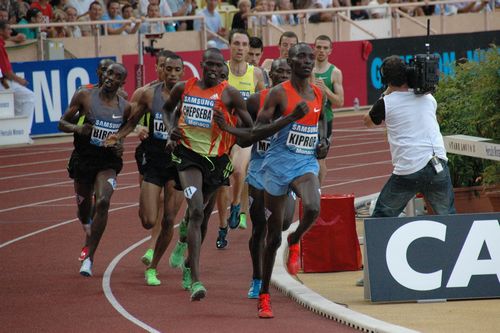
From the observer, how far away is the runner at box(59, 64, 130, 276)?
1265 centimetres

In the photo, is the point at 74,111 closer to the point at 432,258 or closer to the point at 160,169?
the point at 160,169

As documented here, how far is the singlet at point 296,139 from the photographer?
10.4m

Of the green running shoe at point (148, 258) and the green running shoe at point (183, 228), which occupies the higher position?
the green running shoe at point (183, 228)

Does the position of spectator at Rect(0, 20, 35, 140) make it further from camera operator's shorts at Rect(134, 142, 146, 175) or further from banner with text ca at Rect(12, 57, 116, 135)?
camera operator's shorts at Rect(134, 142, 146, 175)

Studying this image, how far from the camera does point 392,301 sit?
34.0 feet

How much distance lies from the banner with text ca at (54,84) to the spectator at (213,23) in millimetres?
2976

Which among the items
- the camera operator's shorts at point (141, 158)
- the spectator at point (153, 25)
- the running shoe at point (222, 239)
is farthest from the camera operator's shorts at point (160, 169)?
the spectator at point (153, 25)

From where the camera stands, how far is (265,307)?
10.1 metres

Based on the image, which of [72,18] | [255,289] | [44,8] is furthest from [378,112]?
[72,18]

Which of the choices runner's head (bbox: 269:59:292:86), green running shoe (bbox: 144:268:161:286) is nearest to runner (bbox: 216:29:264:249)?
A: green running shoe (bbox: 144:268:161:286)

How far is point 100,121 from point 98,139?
179mm

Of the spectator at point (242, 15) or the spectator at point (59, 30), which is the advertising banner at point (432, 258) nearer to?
the spectator at point (59, 30)

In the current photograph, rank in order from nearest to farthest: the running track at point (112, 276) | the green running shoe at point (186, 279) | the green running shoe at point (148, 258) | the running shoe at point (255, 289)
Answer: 1. the running track at point (112, 276)
2. the running shoe at point (255, 289)
3. the green running shoe at point (186, 279)
4. the green running shoe at point (148, 258)

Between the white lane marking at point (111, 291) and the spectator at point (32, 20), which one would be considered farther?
the spectator at point (32, 20)
